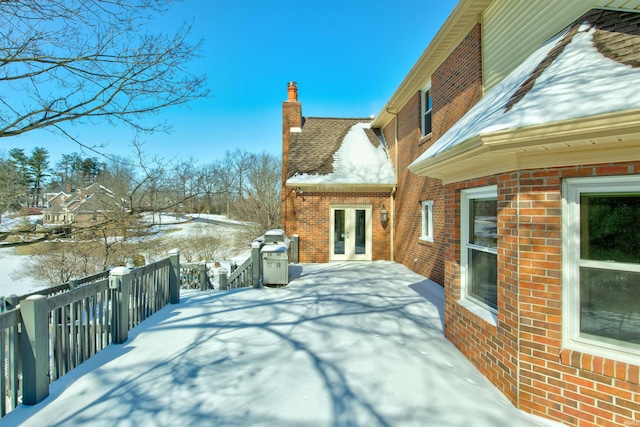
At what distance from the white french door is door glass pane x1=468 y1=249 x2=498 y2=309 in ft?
25.8

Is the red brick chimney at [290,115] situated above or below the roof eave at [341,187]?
above

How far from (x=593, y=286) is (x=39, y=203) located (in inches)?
778

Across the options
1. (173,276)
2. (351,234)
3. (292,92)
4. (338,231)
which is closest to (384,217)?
(351,234)

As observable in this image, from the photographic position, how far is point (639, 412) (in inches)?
93.7

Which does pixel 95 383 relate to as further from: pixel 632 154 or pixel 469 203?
pixel 632 154

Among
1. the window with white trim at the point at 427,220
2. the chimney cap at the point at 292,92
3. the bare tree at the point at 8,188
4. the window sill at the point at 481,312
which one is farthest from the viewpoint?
the chimney cap at the point at 292,92

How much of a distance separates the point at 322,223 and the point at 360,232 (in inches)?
60.7

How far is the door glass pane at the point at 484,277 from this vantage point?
3.68 m

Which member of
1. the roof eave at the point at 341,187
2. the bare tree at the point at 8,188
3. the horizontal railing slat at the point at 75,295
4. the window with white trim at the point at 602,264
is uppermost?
the roof eave at the point at 341,187

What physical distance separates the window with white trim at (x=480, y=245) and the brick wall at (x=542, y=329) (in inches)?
15.1

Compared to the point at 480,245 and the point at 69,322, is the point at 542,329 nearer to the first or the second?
the point at 480,245

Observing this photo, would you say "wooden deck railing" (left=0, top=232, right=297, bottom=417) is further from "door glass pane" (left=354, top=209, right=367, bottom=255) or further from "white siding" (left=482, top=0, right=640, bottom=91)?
"door glass pane" (left=354, top=209, right=367, bottom=255)

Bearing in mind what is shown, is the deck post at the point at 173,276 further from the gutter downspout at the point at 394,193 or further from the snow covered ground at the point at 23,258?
the gutter downspout at the point at 394,193

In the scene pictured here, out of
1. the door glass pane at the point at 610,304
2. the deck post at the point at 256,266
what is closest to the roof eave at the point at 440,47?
the door glass pane at the point at 610,304
